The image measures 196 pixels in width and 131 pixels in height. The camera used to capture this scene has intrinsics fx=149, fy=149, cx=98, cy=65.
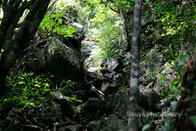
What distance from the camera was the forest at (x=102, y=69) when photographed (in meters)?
2.56

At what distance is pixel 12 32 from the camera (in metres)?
2.83

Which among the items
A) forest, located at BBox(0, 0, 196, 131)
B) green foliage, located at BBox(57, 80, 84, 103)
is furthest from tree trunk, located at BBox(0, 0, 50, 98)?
green foliage, located at BBox(57, 80, 84, 103)

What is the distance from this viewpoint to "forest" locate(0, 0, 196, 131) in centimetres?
256

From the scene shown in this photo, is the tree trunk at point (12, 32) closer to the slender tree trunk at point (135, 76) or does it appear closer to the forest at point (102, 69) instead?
the forest at point (102, 69)

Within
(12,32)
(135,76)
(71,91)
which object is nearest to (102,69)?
(71,91)

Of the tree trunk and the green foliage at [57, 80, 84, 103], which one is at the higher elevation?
the tree trunk

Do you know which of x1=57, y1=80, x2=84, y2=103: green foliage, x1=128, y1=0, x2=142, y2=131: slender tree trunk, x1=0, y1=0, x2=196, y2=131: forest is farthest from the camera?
x1=57, y1=80, x2=84, y2=103: green foliage

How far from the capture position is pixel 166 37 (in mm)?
5809

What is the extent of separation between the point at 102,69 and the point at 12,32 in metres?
5.76

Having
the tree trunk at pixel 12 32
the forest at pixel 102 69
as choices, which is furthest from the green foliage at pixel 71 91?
the tree trunk at pixel 12 32

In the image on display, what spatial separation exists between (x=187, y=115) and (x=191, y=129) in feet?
0.35

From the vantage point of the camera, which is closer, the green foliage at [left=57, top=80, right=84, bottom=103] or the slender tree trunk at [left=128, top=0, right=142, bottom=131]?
the slender tree trunk at [left=128, top=0, right=142, bottom=131]

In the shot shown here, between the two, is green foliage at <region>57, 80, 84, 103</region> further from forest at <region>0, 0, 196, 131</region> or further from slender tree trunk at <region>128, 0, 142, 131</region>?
slender tree trunk at <region>128, 0, 142, 131</region>

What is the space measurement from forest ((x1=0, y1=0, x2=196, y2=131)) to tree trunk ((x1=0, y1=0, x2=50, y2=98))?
0.02 m
